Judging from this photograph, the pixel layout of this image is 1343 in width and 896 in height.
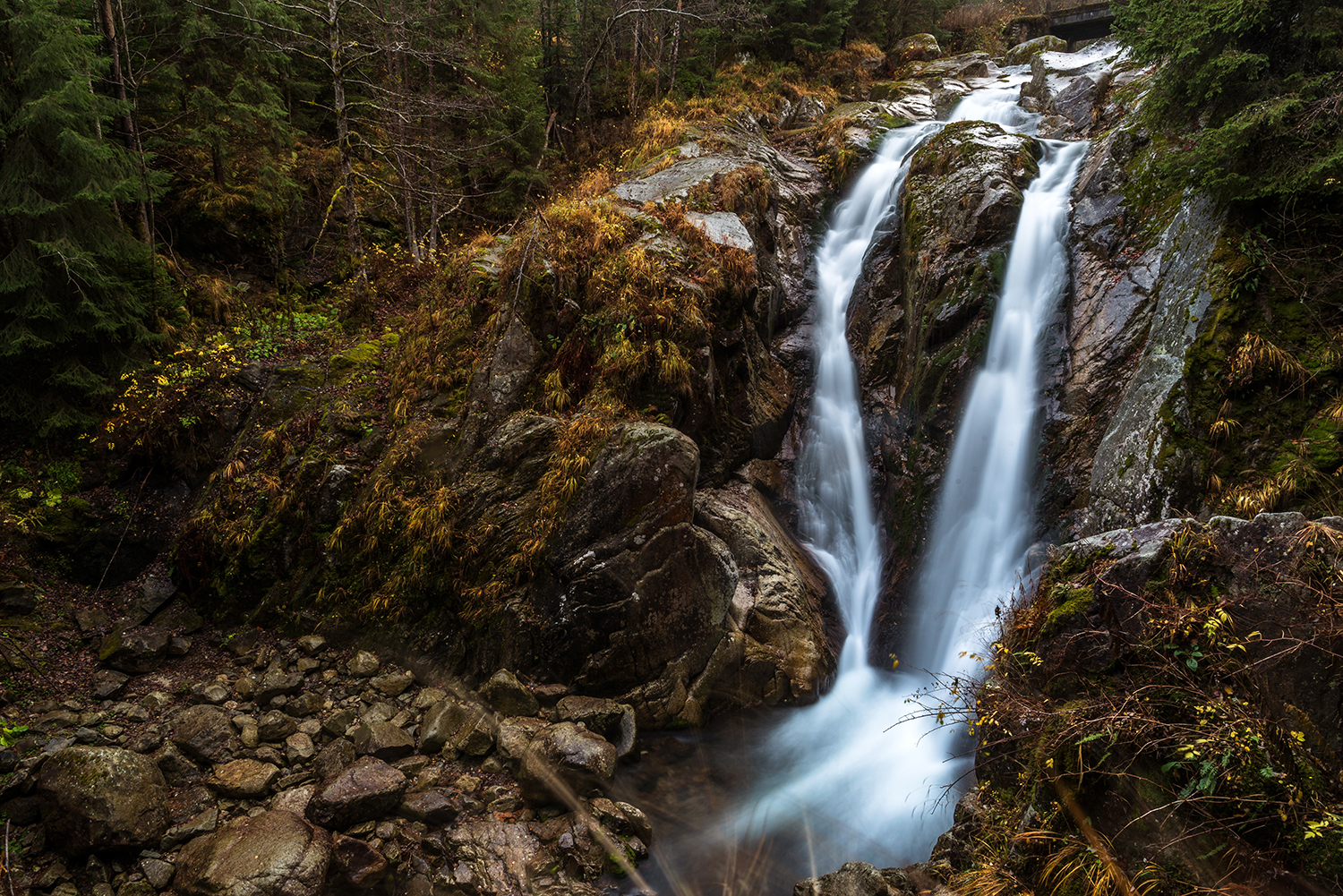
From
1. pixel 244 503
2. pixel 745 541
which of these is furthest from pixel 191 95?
pixel 745 541

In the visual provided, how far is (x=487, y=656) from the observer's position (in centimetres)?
659

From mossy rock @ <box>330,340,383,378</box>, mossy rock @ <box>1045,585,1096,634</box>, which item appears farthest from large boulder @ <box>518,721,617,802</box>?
mossy rock @ <box>330,340,383,378</box>

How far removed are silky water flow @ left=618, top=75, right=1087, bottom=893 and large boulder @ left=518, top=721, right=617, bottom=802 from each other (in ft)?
2.97

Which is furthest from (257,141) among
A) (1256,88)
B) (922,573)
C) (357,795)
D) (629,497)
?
(1256,88)

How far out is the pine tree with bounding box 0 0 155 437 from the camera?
277 inches

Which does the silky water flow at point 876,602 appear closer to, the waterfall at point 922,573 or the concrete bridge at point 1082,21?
the waterfall at point 922,573

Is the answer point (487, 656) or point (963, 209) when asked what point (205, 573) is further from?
point (963, 209)

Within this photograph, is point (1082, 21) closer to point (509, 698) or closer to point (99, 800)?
point (509, 698)

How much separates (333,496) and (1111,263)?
37.3 feet

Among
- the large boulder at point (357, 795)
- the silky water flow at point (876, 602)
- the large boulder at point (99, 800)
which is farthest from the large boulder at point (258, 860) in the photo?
the silky water flow at point (876, 602)

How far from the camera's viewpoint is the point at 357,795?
4.88 meters

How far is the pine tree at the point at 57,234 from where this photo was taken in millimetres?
7031

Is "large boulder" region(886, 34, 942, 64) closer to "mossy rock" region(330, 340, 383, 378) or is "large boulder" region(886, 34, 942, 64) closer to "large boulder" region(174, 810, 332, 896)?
"mossy rock" region(330, 340, 383, 378)

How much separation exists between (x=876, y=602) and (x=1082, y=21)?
25.8 metres
